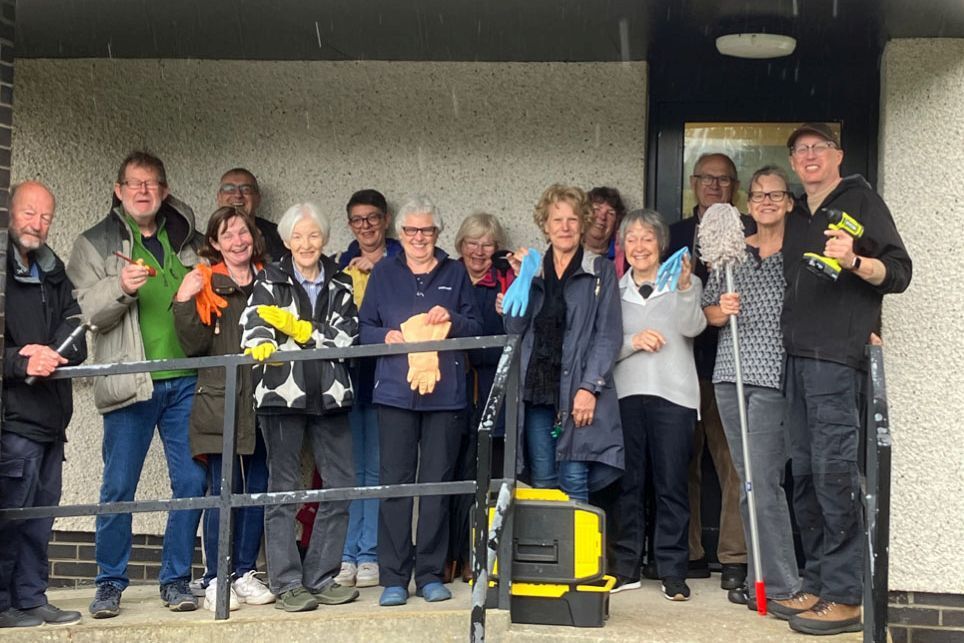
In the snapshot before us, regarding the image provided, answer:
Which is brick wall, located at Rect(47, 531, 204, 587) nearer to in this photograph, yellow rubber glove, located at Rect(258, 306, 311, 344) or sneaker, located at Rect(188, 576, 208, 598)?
sneaker, located at Rect(188, 576, 208, 598)

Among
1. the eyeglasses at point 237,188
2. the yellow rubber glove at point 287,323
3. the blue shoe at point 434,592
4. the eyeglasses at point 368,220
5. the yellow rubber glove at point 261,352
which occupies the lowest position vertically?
the blue shoe at point 434,592

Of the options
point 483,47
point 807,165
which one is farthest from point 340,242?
point 807,165

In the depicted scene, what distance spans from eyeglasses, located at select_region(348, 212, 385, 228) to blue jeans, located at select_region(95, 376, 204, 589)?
4.02ft

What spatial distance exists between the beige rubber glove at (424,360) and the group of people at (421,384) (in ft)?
0.03

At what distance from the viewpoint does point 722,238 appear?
6.09m

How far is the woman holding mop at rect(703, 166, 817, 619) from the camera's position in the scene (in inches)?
235

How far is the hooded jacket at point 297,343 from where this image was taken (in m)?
5.95

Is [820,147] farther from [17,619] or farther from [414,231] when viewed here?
[17,619]

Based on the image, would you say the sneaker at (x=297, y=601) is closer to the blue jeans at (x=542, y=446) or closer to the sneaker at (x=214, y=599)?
the sneaker at (x=214, y=599)

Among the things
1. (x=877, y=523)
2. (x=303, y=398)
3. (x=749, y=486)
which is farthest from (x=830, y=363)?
(x=303, y=398)

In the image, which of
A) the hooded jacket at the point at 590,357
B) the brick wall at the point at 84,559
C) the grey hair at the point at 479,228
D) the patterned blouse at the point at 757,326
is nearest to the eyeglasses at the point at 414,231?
the hooded jacket at the point at 590,357

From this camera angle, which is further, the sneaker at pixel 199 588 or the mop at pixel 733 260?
the sneaker at pixel 199 588

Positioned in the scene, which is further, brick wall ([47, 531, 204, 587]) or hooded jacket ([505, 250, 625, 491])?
brick wall ([47, 531, 204, 587])

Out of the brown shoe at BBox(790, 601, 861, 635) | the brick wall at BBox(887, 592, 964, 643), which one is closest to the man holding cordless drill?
the brown shoe at BBox(790, 601, 861, 635)
